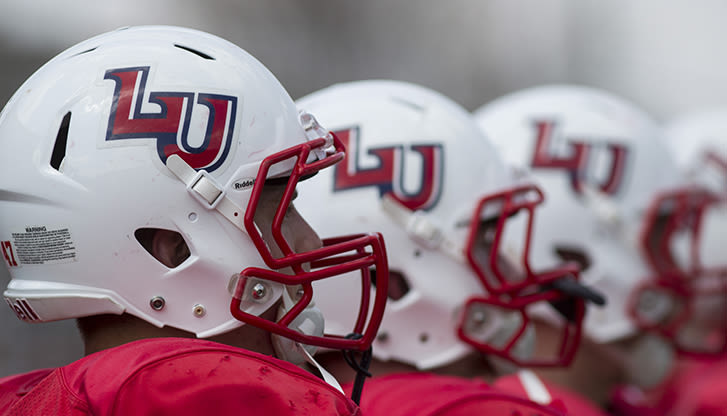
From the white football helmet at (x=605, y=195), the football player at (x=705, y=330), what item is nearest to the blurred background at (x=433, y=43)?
the white football helmet at (x=605, y=195)

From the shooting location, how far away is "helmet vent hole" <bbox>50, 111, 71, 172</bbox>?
3.94 ft

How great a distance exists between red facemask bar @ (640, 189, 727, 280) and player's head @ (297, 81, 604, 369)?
1.05 meters

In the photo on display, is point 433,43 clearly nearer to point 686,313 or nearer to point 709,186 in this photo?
point 709,186

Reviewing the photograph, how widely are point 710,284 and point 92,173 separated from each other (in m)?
2.77

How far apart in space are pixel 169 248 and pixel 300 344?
29 centimetres

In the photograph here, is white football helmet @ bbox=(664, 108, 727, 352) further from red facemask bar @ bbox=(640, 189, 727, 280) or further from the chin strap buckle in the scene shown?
the chin strap buckle

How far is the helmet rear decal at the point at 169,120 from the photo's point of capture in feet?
3.89

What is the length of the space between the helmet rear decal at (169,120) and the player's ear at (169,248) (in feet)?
0.42

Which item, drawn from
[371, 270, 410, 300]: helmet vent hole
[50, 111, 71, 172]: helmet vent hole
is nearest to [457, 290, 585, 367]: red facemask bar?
[371, 270, 410, 300]: helmet vent hole

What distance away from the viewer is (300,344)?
1297 millimetres

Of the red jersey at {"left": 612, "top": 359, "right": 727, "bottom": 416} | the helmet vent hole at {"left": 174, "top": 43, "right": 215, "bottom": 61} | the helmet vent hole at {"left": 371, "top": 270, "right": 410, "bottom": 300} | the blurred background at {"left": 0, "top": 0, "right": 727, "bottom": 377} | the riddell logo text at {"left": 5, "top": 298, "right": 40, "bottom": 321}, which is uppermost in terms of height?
the blurred background at {"left": 0, "top": 0, "right": 727, "bottom": 377}

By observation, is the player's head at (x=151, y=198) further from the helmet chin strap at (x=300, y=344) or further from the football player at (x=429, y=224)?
the football player at (x=429, y=224)

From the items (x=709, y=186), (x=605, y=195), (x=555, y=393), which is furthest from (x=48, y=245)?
(x=709, y=186)

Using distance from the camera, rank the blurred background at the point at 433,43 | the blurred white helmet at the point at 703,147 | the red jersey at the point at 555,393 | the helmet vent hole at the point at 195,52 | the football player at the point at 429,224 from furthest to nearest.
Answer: the blurred white helmet at the point at 703,147 < the blurred background at the point at 433,43 < the red jersey at the point at 555,393 < the football player at the point at 429,224 < the helmet vent hole at the point at 195,52
